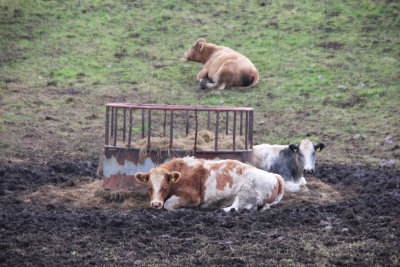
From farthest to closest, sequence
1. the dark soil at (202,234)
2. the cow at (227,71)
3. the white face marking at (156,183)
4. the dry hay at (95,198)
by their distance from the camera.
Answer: the cow at (227,71)
the dry hay at (95,198)
the white face marking at (156,183)
the dark soil at (202,234)

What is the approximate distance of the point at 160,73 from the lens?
1942 centimetres

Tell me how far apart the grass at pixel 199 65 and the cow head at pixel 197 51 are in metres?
0.52

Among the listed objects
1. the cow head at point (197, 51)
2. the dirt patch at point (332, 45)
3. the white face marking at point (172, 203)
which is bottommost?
the white face marking at point (172, 203)

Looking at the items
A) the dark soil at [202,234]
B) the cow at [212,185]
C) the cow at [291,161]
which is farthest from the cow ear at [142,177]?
the cow at [291,161]

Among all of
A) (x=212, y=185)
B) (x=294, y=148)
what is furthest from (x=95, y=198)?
(x=294, y=148)

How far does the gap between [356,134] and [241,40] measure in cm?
861

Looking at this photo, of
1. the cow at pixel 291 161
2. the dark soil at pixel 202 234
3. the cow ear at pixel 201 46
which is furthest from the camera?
the cow ear at pixel 201 46

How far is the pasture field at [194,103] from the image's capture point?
21.6ft

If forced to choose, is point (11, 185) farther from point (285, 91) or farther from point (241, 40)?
point (241, 40)

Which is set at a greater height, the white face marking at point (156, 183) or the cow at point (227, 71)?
the cow at point (227, 71)

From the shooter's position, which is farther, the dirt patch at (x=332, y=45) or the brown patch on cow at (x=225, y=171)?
the dirt patch at (x=332, y=45)

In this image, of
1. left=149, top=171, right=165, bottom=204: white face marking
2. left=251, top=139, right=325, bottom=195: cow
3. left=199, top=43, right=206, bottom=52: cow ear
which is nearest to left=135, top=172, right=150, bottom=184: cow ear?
left=149, top=171, right=165, bottom=204: white face marking

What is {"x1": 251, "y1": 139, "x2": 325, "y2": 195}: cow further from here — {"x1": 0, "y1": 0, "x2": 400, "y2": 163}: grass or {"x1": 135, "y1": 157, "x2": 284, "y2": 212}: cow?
{"x1": 0, "y1": 0, "x2": 400, "y2": 163}: grass

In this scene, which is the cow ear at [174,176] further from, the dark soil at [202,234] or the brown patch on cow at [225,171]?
the brown patch on cow at [225,171]
